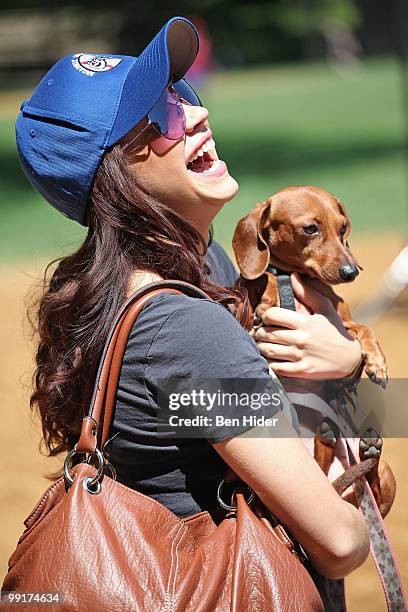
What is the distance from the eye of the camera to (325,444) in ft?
8.59

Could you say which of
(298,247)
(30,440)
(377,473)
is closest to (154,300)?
(377,473)

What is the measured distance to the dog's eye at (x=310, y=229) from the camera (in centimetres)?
318

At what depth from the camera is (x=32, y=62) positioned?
5375 cm

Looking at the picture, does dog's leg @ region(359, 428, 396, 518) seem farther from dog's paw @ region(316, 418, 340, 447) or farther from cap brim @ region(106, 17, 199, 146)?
cap brim @ region(106, 17, 199, 146)

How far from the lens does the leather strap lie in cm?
299

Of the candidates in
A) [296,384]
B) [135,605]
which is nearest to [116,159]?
[296,384]

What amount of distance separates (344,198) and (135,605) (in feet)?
50.2

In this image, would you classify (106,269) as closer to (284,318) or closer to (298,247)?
(284,318)

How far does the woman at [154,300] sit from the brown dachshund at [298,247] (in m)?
0.51

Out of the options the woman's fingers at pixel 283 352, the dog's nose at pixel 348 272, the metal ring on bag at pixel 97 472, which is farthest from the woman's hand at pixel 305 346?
the metal ring on bag at pixel 97 472

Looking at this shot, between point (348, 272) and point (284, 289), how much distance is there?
0.24 meters

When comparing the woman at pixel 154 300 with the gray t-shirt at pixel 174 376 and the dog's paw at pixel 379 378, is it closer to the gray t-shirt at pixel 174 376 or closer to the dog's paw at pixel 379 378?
the gray t-shirt at pixel 174 376

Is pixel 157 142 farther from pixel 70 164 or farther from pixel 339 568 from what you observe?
pixel 339 568

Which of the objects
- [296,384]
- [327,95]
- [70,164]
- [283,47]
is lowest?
[283,47]
